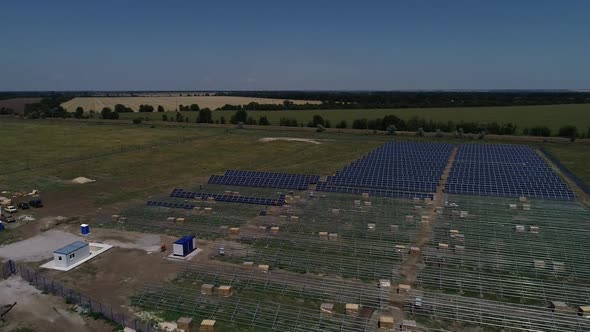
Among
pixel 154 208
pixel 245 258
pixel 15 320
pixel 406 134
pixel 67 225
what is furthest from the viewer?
pixel 406 134

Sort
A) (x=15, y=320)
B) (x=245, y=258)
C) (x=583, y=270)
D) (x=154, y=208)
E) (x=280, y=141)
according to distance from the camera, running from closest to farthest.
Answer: (x=15, y=320)
(x=583, y=270)
(x=245, y=258)
(x=154, y=208)
(x=280, y=141)

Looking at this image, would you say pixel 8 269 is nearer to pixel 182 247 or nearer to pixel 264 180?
pixel 182 247

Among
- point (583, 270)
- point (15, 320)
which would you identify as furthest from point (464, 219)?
point (15, 320)

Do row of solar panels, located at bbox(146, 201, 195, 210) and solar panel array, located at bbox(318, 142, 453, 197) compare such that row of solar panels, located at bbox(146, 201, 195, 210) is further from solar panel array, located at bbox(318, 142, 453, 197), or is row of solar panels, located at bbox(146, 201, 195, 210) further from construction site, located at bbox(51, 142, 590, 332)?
solar panel array, located at bbox(318, 142, 453, 197)

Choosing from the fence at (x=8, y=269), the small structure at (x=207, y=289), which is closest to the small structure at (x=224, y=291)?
the small structure at (x=207, y=289)

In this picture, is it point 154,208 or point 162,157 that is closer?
point 154,208

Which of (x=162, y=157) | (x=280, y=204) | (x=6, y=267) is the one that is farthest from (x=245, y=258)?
(x=162, y=157)

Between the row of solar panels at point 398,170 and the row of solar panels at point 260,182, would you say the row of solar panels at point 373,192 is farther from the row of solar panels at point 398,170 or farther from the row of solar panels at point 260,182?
the row of solar panels at point 260,182

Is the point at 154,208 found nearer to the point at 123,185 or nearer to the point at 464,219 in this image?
the point at 123,185
